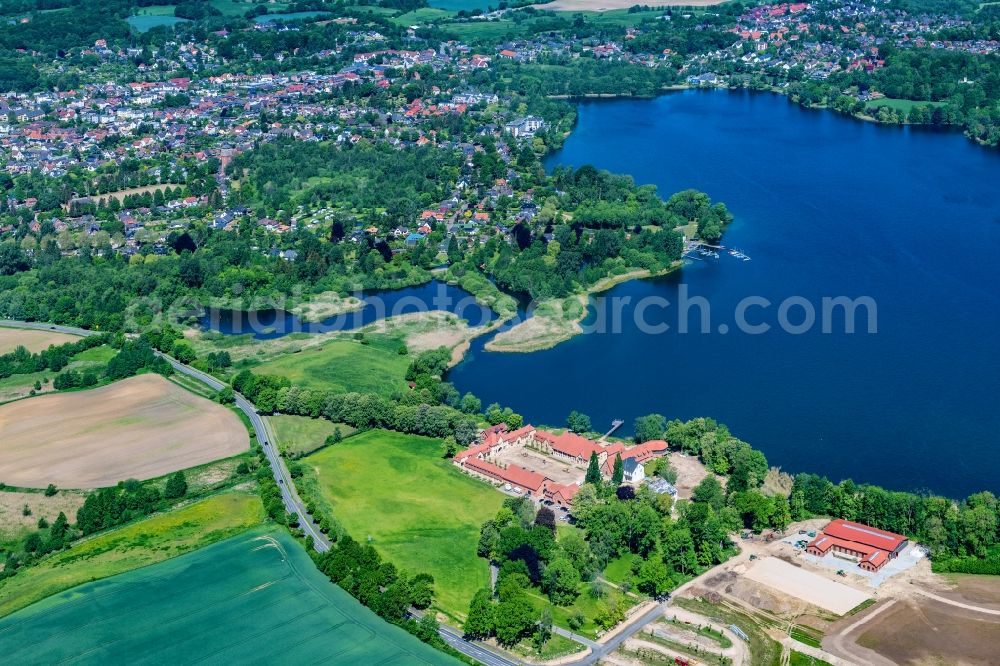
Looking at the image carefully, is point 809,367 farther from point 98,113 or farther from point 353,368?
point 98,113

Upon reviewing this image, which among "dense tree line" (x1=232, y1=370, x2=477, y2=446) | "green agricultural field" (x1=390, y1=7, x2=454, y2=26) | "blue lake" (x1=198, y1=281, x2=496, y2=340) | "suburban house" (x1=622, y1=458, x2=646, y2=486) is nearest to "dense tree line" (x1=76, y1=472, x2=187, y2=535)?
"dense tree line" (x1=232, y1=370, x2=477, y2=446)

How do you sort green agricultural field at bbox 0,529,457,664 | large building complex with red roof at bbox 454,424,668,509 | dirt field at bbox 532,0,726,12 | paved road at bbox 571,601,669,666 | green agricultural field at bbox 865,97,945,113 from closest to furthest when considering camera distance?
paved road at bbox 571,601,669,666 → green agricultural field at bbox 0,529,457,664 → large building complex with red roof at bbox 454,424,668,509 → green agricultural field at bbox 865,97,945,113 → dirt field at bbox 532,0,726,12

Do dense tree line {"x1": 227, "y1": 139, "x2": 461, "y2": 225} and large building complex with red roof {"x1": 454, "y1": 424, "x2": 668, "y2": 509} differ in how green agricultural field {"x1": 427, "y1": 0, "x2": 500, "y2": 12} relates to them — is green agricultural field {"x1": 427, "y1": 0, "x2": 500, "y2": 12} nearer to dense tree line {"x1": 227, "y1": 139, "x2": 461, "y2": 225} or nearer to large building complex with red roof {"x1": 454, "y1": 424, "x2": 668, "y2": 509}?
dense tree line {"x1": 227, "y1": 139, "x2": 461, "y2": 225}

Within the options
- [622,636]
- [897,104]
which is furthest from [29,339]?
[897,104]

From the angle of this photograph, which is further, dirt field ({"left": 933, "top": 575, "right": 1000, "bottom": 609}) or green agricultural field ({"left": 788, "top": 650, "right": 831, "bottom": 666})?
dirt field ({"left": 933, "top": 575, "right": 1000, "bottom": 609})

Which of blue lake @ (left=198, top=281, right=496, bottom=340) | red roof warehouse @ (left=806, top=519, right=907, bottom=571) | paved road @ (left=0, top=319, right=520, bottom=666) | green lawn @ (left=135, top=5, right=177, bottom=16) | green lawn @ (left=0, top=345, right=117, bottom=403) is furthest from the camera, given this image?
green lawn @ (left=135, top=5, right=177, bottom=16)

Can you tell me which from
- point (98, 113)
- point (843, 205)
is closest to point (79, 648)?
point (843, 205)
